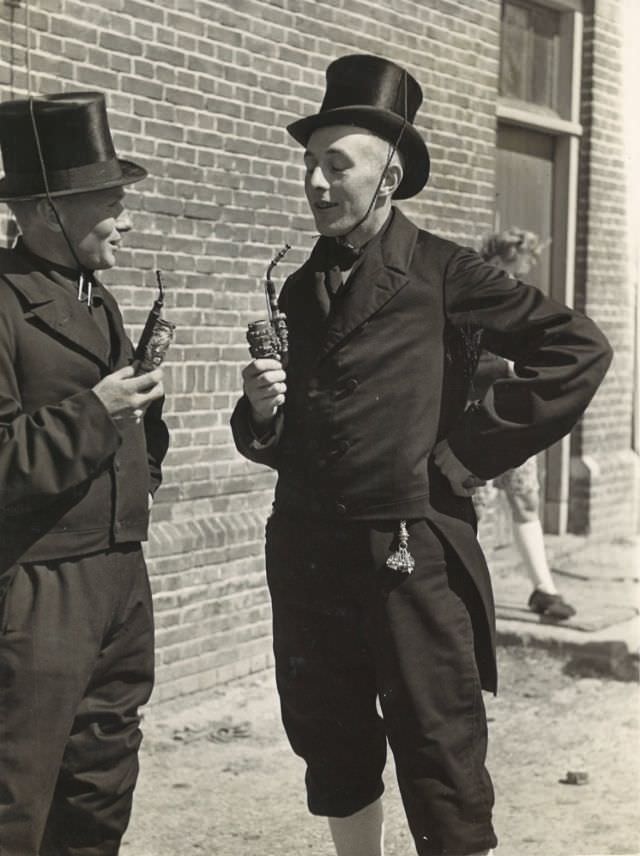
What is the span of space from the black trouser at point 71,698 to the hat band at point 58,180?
968mm

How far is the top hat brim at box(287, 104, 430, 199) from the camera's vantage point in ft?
11.8

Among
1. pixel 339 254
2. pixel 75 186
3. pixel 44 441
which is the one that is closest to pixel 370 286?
pixel 339 254

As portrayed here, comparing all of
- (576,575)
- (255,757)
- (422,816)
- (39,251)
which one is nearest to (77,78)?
(39,251)

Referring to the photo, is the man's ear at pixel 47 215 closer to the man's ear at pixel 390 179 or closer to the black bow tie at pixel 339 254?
the black bow tie at pixel 339 254

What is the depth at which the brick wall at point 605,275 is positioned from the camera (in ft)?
32.9

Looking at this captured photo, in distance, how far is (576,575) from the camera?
9.23m

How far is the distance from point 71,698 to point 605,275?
24.7 ft

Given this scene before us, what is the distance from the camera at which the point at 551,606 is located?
7.77 meters

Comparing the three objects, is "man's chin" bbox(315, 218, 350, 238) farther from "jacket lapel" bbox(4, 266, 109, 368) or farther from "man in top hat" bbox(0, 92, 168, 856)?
"jacket lapel" bbox(4, 266, 109, 368)

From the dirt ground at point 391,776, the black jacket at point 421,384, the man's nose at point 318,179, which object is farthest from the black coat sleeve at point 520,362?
the dirt ground at point 391,776

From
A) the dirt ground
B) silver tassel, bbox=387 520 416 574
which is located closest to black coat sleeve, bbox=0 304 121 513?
silver tassel, bbox=387 520 416 574

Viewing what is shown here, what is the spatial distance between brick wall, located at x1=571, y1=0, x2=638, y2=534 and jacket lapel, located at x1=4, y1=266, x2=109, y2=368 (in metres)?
6.93

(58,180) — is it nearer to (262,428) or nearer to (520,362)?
(262,428)

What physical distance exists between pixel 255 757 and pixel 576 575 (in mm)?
3986
